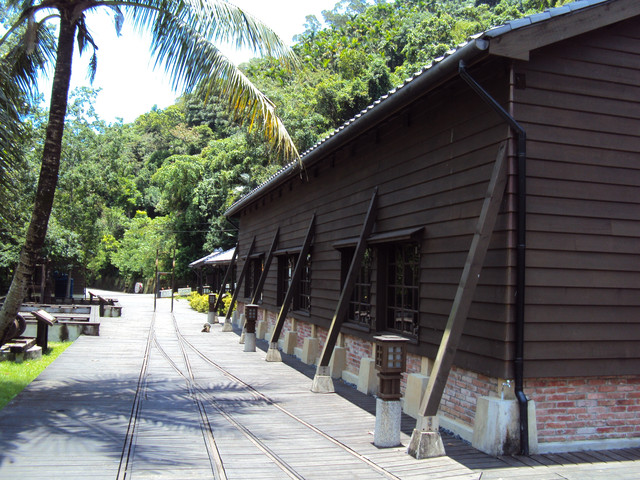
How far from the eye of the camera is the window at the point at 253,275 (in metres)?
18.0

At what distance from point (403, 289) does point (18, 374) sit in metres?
7.11

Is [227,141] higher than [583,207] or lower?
higher

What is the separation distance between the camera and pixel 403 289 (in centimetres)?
800

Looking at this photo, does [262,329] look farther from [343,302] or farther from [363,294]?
[343,302]

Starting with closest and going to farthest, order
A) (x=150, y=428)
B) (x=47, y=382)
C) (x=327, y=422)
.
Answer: (x=150, y=428) → (x=327, y=422) → (x=47, y=382)

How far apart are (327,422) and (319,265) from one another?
4.98m

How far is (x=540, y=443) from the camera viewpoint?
5457mm

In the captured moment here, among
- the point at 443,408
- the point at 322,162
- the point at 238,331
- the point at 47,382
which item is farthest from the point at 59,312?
the point at 443,408

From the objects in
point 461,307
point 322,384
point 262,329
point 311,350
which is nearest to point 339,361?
point 322,384

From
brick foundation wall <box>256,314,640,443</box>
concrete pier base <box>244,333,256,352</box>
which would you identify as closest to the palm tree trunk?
concrete pier base <box>244,333,256,352</box>

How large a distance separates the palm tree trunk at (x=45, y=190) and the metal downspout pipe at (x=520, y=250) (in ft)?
19.8

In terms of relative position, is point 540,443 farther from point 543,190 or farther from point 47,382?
point 47,382

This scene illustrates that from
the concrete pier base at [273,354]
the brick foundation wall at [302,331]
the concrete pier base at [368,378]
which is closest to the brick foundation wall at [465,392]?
the concrete pier base at [368,378]

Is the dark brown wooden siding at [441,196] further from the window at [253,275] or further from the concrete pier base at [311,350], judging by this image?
the window at [253,275]
